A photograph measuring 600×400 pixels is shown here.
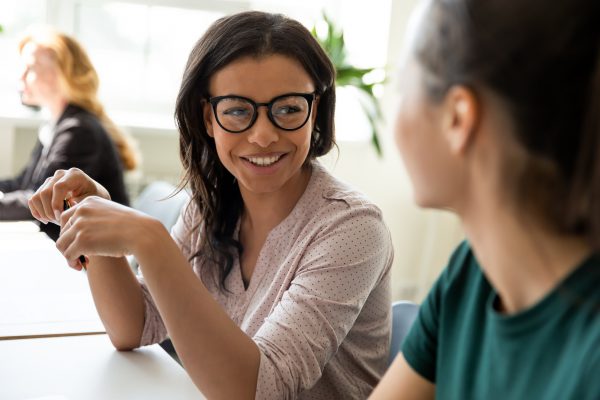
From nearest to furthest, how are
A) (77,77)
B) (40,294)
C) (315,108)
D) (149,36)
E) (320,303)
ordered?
1. (320,303)
2. (315,108)
3. (40,294)
4. (77,77)
5. (149,36)

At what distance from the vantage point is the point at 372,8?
425 centimetres

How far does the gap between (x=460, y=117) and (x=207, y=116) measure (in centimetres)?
86

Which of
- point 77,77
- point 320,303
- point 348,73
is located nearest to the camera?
point 320,303

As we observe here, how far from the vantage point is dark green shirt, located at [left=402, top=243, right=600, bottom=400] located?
29.7 inches

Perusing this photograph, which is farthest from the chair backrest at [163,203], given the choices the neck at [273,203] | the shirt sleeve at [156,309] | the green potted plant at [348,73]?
the green potted plant at [348,73]

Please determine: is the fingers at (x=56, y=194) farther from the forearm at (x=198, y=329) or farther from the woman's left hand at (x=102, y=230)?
the forearm at (x=198, y=329)

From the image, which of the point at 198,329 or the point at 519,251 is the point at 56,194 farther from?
the point at 519,251

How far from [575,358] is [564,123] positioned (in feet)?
0.74

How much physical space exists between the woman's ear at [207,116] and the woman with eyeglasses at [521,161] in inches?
29.2

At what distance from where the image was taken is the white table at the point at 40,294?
1.56 meters

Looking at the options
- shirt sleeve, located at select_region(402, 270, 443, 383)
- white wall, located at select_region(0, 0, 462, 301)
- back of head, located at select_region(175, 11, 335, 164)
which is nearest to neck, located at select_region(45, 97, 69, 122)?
white wall, located at select_region(0, 0, 462, 301)

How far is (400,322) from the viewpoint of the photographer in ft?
5.15

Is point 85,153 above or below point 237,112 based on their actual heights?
below

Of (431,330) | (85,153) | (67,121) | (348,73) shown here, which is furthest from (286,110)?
(348,73)
